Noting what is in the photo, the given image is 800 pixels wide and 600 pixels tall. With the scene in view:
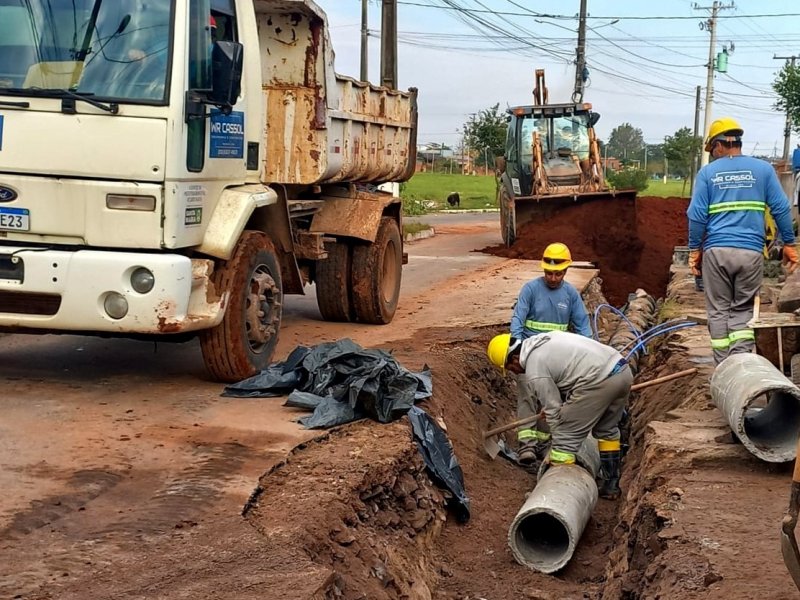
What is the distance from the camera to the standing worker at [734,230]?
6.93m

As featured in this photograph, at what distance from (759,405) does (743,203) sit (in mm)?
1597

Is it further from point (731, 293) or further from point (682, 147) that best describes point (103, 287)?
point (682, 147)

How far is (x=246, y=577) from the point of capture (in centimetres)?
391

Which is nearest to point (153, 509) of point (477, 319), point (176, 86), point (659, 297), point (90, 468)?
point (90, 468)

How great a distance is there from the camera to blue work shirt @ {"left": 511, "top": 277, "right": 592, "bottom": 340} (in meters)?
7.53

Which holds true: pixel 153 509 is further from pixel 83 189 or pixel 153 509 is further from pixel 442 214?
pixel 442 214

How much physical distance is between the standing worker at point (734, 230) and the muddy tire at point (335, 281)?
370 centimetres

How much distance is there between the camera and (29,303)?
242 inches

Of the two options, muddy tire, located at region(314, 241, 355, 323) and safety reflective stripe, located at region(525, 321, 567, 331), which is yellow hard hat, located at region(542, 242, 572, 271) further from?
muddy tire, located at region(314, 241, 355, 323)

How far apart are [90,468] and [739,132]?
16.5ft

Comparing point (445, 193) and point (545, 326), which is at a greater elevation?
point (445, 193)

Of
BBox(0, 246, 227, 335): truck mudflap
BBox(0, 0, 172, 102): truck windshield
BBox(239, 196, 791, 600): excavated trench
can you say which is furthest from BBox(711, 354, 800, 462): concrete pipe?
BBox(0, 0, 172, 102): truck windshield

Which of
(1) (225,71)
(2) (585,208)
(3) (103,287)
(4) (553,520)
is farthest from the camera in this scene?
(2) (585,208)

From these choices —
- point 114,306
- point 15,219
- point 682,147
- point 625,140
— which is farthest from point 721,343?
point 625,140
